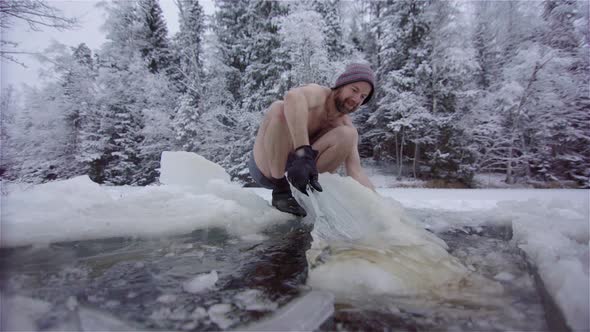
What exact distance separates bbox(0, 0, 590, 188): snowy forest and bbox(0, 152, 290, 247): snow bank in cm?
574

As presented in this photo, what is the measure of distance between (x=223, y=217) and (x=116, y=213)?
20.9 inches

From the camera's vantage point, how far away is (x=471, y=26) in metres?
8.80

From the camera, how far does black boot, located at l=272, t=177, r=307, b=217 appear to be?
5.86ft

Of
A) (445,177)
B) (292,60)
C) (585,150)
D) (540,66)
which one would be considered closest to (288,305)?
(292,60)

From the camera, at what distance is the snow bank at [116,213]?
3.91 feet

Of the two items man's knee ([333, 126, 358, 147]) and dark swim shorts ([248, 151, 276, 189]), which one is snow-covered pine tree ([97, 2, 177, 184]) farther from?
man's knee ([333, 126, 358, 147])

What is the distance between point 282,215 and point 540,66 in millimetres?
Answer: 9407

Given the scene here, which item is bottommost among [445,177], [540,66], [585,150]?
[445,177]

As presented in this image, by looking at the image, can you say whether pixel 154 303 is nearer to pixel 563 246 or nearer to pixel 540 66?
pixel 563 246

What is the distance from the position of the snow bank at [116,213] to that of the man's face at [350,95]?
2.48 feet

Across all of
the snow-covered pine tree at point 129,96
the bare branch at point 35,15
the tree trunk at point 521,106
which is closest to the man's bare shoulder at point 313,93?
the bare branch at point 35,15

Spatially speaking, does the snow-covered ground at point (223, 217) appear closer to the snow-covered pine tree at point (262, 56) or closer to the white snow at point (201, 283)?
the white snow at point (201, 283)

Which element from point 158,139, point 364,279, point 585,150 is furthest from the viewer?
point 158,139

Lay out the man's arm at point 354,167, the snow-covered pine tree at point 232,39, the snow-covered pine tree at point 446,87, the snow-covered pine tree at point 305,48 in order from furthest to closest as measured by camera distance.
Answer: the snow-covered pine tree at point 232,39 → the snow-covered pine tree at point 446,87 → the snow-covered pine tree at point 305,48 → the man's arm at point 354,167
